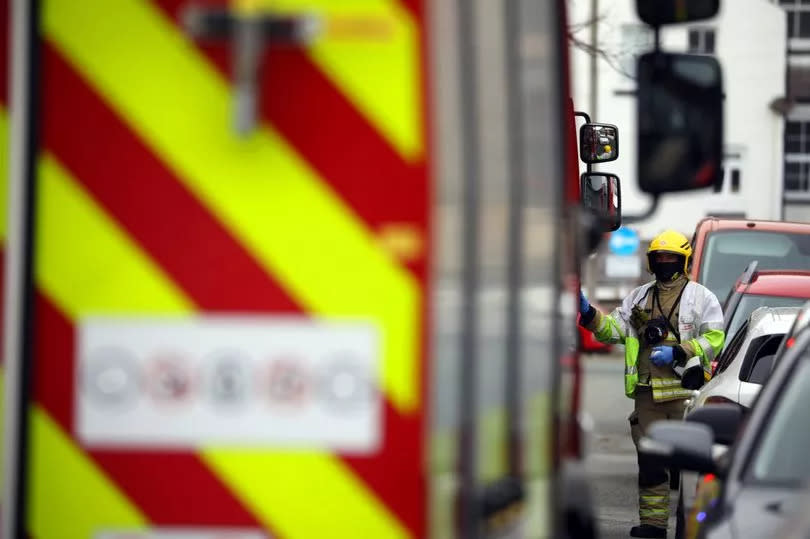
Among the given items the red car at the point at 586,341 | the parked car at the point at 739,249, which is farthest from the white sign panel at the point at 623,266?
the parked car at the point at 739,249

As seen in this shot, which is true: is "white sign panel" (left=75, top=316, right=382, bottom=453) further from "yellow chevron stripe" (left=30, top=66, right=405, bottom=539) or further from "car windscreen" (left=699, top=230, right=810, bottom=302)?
"car windscreen" (left=699, top=230, right=810, bottom=302)

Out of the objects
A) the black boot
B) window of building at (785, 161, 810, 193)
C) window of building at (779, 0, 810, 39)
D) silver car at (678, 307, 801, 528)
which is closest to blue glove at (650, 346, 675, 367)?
silver car at (678, 307, 801, 528)

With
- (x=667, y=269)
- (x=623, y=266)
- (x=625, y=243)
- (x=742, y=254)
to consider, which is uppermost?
(x=667, y=269)

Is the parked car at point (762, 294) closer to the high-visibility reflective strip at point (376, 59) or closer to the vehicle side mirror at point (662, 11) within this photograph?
the vehicle side mirror at point (662, 11)

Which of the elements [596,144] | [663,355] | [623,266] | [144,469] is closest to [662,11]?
[144,469]

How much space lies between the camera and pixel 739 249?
58.7ft

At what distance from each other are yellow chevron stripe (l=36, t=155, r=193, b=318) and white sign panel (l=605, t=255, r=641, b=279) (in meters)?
30.7

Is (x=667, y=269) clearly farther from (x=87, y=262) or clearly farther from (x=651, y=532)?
(x=87, y=262)

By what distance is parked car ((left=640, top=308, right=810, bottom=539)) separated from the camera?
555 cm

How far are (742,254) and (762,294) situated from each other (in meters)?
4.12

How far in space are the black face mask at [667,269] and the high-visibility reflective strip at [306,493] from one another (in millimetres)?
8931

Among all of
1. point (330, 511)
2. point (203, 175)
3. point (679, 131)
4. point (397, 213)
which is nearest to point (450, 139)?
point (397, 213)

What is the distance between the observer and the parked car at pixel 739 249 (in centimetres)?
1777

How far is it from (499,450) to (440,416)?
49 centimetres
